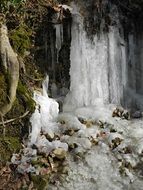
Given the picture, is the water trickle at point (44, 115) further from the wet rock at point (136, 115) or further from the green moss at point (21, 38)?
the wet rock at point (136, 115)

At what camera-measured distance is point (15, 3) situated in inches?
307

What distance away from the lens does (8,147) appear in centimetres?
719

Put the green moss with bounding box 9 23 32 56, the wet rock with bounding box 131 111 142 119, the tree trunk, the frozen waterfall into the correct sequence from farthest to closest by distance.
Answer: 1. the frozen waterfall
2. the wet rock with bounding box 131 111 142 119
3. the green moss with bounding box 9 23 32 56
4. the tree trunk

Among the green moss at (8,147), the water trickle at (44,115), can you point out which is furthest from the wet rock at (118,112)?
the green moss at (8,147)

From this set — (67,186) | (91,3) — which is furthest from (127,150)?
(91,3)

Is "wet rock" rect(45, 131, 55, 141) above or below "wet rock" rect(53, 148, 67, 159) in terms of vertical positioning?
above

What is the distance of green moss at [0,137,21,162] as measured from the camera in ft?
23.0

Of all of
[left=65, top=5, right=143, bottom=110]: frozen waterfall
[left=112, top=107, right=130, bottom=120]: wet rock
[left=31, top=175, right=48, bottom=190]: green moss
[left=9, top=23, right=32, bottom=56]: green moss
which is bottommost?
[left=31, top=175, right=48, bottom=190]: green moss

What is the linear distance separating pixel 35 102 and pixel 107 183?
185 cm

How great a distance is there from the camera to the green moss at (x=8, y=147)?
7.02 metres

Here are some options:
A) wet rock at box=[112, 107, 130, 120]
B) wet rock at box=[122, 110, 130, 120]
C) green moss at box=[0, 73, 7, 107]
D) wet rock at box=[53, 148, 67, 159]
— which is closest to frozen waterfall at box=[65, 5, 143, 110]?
wet rock at box=[112, 107, 130, 120]

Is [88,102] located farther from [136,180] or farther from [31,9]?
[136,180]

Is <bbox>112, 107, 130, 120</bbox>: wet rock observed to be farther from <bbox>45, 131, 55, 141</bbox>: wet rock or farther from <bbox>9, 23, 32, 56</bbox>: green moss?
<bbox>9, 23, 32, 56</bbox>: green moss

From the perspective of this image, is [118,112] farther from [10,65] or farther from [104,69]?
[10,65]
